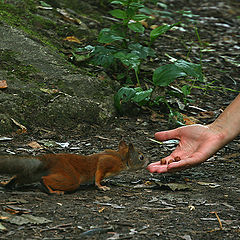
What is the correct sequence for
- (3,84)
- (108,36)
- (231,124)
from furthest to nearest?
(108,36) → (3,84) → (231,124)

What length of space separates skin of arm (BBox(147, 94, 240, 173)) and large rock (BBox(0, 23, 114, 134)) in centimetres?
118

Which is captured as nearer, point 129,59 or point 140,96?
point 140,96

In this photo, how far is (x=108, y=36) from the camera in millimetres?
5277

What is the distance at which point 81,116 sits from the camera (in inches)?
189

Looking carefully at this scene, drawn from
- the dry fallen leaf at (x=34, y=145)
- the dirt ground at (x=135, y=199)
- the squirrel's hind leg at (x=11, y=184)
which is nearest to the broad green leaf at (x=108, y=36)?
the dirt ground at (x=135, y=199)

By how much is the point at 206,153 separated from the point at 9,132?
194cm

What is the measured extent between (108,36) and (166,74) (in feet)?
3.05

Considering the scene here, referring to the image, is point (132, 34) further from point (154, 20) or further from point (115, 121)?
point (115, 121)

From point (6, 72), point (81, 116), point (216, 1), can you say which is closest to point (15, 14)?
point (6, 72)

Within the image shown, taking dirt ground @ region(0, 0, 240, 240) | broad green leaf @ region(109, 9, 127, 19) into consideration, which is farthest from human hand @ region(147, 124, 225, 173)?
broad green leaf @ region(109, 9, 127, 19)

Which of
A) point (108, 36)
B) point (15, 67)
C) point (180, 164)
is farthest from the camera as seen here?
Result: point (108, 36)

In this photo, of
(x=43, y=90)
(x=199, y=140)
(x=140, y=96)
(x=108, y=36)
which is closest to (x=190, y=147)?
(x=199, y=140)

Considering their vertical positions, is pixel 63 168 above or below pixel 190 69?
below

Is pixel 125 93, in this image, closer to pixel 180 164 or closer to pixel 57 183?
pixel 180 164
